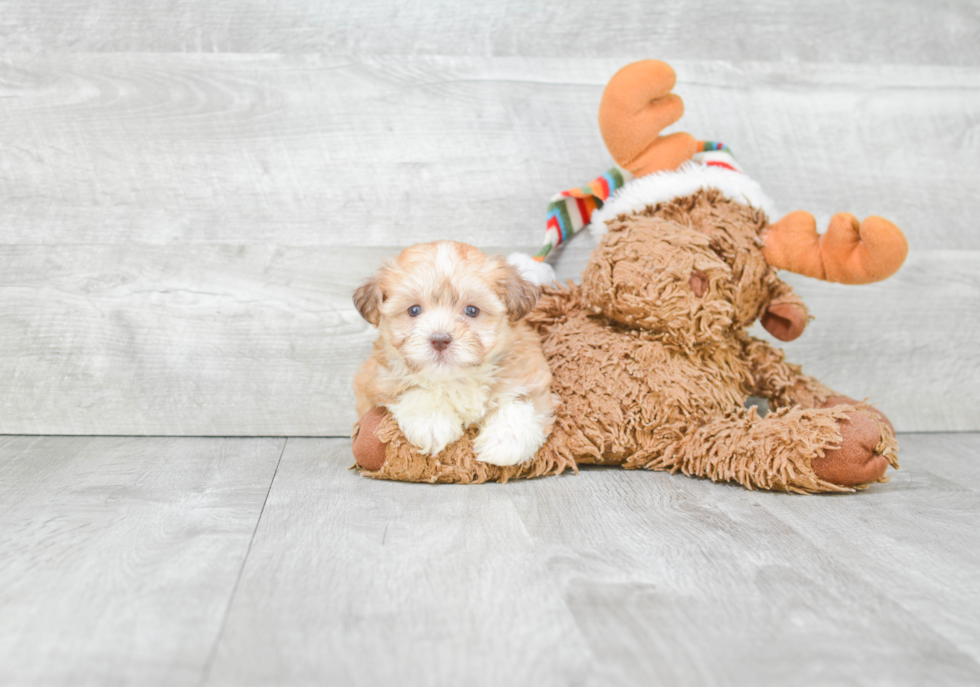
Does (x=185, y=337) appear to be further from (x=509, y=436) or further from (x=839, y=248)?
(x=839, y=248)

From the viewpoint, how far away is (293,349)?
5.95 feet

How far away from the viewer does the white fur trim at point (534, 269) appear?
160 cm

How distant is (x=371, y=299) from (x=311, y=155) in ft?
1.94

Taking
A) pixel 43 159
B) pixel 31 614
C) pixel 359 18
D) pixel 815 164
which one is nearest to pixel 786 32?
pixel 815 164

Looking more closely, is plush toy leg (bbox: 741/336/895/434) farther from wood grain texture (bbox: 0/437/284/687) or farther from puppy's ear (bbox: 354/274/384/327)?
wood grain texture (bbox: 0/437/284/687)

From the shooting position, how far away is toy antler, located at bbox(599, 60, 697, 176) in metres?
1.50

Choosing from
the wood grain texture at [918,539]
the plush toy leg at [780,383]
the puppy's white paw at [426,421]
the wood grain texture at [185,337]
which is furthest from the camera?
the wood grain texture at [185,337]

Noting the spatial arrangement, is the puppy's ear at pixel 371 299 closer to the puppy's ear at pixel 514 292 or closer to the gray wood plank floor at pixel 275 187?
the puppy's ear at pixel 514 292

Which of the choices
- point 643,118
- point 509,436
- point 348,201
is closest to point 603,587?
point 509,436

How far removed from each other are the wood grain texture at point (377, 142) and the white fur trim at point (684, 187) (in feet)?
0.87

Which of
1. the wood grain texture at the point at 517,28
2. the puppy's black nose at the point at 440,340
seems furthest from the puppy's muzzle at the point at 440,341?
the wood grain texture at the point at 517,28

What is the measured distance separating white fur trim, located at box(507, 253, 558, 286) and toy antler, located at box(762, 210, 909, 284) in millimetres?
451

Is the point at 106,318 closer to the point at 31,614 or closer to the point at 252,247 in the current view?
the point at 252,247

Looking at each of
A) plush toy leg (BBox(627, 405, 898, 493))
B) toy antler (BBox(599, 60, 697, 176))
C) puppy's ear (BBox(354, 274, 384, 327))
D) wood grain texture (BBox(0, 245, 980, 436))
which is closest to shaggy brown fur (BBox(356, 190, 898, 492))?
plush toy leg (BBox(627, 405, 898, 493))
